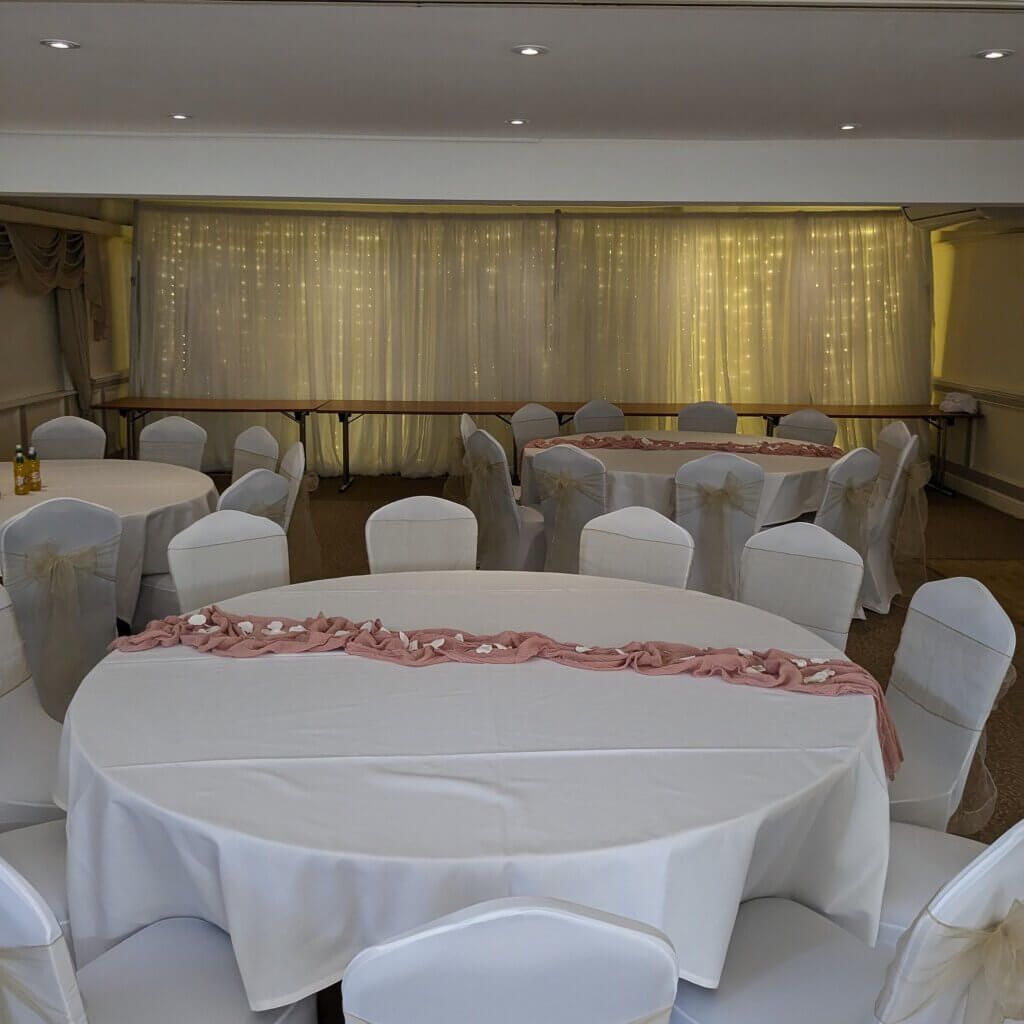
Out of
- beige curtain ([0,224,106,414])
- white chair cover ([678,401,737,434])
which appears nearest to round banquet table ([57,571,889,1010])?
white chair cover ([678,401,737,434])

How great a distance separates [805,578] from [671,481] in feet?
6.73

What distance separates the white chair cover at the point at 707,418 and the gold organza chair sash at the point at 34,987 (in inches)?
255

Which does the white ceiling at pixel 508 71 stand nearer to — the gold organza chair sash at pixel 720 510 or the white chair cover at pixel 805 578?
the white chair cover at pixel 805 578

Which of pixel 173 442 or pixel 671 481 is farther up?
pixel 173 442

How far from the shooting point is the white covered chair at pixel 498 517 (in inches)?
219

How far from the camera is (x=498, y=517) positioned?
5.64 metres

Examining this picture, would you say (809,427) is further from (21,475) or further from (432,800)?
(432,800)

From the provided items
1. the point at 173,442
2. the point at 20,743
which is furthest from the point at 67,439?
the point at 20,743

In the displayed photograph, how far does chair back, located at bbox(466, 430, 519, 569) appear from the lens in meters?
5.55

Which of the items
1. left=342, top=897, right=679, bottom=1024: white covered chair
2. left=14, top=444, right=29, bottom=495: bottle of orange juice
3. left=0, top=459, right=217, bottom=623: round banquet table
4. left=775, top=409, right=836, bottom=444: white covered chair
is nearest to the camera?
left=342, top=897, right=679, bottom=1024: white covered chair

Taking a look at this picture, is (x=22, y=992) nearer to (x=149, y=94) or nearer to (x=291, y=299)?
(x=149, y=94)

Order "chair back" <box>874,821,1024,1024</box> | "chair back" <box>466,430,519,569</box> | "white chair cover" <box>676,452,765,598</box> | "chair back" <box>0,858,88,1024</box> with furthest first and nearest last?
"chair back" <box>466,430,519,569</box> → "white chair cover" <box>676,452,765,598</box> → "chair back" <box>874,821,1024,1024</box> → "chair back" <box>0,858,88,1024</box>

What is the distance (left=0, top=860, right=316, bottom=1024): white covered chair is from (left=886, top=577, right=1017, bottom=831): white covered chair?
4.86ft

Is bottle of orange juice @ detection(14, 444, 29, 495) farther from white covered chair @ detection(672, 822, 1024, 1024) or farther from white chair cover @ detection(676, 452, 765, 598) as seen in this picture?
white covered chair @ detection(672, 822, 1024, 1024)
